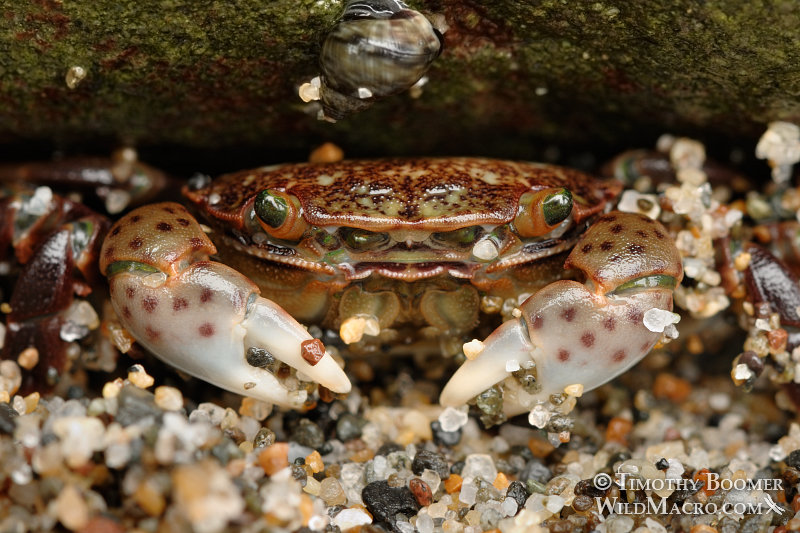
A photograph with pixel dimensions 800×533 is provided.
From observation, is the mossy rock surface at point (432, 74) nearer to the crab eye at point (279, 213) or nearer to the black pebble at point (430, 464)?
the crab eye at point (279, 213)

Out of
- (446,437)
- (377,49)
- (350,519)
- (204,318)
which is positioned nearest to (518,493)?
(446,437)

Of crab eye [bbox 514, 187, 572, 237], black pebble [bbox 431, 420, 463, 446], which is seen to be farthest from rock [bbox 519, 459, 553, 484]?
crab eye [bbox 514, 187, 572, 237]

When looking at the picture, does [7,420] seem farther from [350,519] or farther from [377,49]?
[377,49]

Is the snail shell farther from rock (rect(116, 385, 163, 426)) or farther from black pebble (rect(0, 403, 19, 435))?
black pebble (rect(0, 403, 19, 435))

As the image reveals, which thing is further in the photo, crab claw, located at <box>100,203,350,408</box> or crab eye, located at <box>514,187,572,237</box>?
crab eye, located at <box>514,187,572,237</box>

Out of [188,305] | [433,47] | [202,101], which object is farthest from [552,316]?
[202,101]
